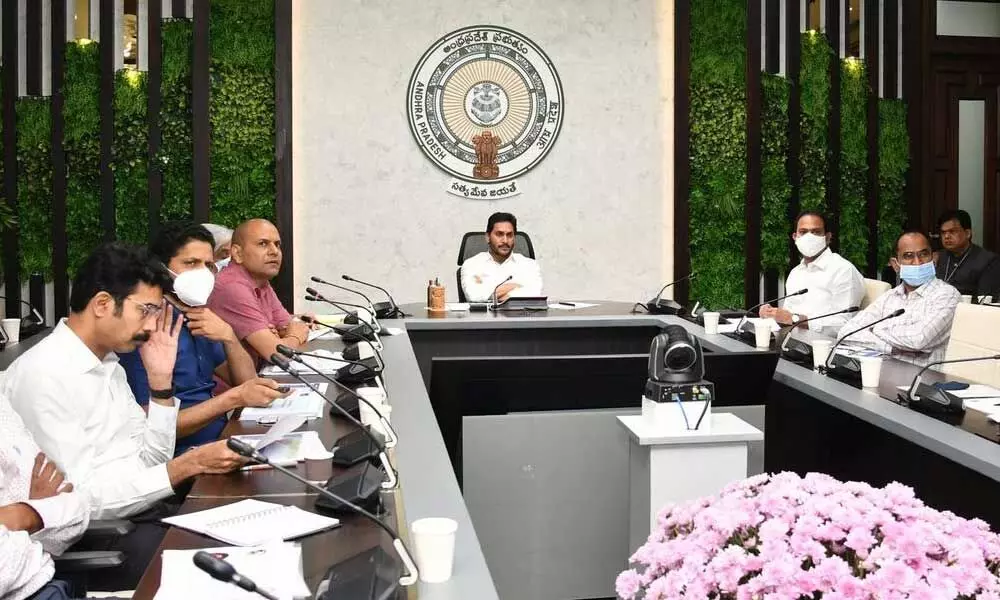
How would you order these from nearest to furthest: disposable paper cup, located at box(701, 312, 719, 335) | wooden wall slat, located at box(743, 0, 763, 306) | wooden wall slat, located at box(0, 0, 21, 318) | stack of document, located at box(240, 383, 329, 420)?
stack of document, located at box(240, 383, 329, 420), disposable paper cup, located at box(701, 312, 719, 335), wooden wall slat, located at box(0, 0, 21, 318), wooden wall slat, located at box(743, 0, 763, 306)

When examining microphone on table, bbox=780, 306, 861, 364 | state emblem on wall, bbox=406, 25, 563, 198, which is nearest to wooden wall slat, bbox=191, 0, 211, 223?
state emblem on wall, bbox=406, 25, 563, 198

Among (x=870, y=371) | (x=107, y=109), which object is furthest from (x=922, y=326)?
(x=107, y=109)

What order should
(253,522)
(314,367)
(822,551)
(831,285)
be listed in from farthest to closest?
(831,285)
(314,367)
(253,522)
(822,551)

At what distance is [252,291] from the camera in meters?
3.99

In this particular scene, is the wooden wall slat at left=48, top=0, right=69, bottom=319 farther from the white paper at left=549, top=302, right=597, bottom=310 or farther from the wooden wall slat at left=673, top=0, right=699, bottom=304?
the wooden wall slat at left=673, top=0, right=699, bottom=304

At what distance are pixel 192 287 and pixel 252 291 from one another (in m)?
0.93

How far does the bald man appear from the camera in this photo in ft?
12.6

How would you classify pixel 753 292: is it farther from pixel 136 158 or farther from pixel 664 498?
pixel 664 498

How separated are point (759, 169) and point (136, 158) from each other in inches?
175

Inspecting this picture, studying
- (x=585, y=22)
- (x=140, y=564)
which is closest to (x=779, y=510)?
(x=140, y=564)

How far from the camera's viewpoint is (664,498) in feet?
8.49

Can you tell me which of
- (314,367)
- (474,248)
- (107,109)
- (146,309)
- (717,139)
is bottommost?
(314,367)

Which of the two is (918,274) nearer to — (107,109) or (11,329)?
(11,329)

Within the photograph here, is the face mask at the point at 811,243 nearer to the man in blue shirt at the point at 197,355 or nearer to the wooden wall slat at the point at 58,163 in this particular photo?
the man in blue shirt at the point at 197,355
